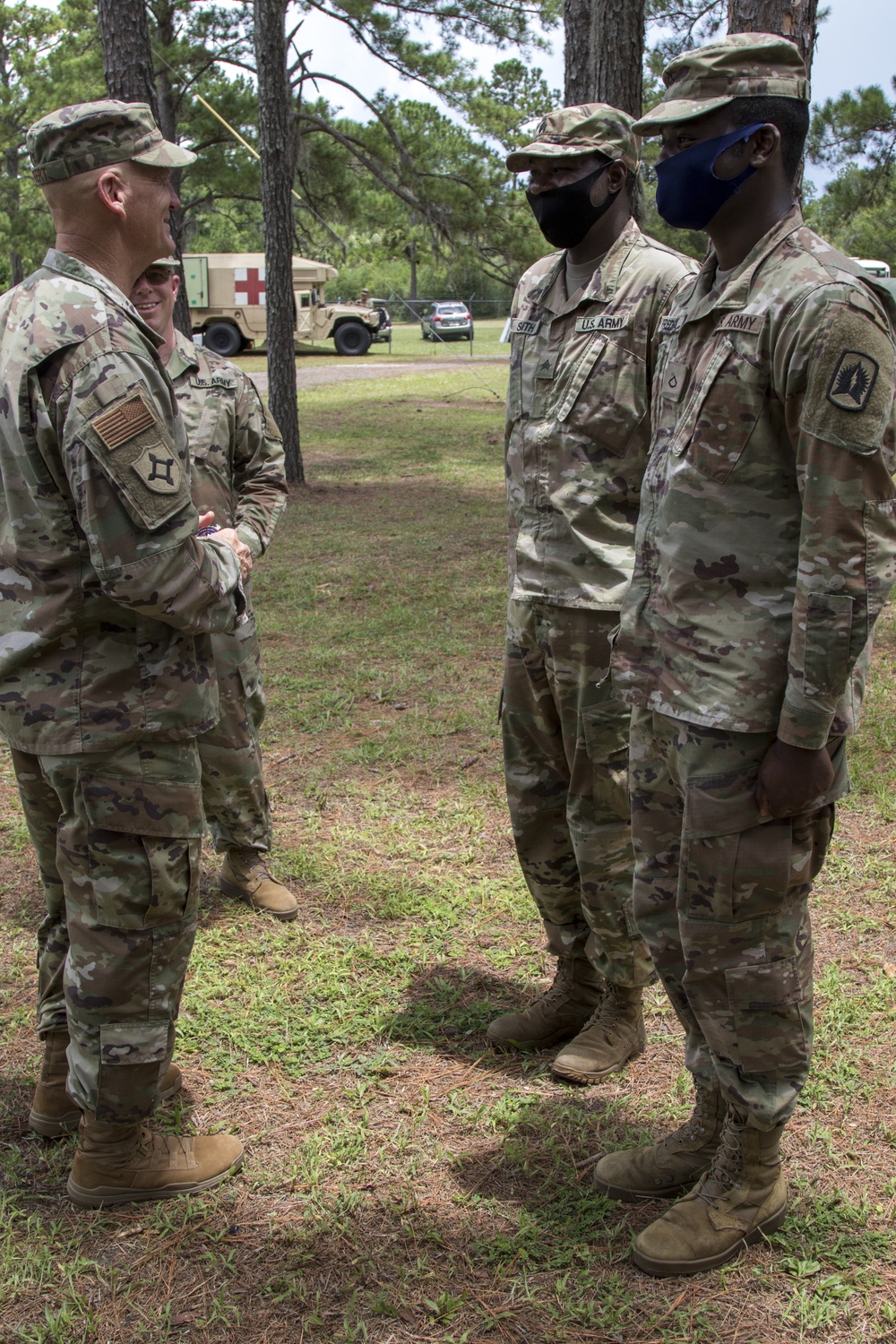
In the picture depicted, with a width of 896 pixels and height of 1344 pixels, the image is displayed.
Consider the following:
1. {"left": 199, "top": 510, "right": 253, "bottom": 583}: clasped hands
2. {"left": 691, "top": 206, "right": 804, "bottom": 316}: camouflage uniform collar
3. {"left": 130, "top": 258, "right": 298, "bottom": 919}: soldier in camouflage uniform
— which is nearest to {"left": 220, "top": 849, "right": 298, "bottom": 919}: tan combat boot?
{"left": 130, "top": 258, "right": 298, "bottom": 919}: soldier in camouflage uniform

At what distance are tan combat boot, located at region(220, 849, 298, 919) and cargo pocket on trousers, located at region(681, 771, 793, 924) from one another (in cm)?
A: 196

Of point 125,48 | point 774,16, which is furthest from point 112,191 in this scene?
point 125,48

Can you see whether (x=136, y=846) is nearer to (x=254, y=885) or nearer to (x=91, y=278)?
(x=91, y=278)

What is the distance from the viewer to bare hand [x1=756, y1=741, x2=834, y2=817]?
2.00m

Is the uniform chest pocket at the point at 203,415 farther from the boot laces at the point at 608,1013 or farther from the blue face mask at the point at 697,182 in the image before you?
the boot laces at the point at 608,1013

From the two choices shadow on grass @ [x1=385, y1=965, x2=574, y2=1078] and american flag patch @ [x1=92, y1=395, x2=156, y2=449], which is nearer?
american flag patch @ [x1=92, y1=395, x2=156, y2=449]

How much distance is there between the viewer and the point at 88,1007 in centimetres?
238

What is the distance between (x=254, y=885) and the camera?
384 centimetres

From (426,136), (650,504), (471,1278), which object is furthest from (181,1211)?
(426,136)

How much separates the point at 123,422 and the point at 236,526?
1565mm

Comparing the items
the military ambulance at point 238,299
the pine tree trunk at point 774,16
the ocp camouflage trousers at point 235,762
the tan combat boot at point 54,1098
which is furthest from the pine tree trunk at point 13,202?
the tan combat boot at point 54,1098

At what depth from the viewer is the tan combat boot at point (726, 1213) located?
225 centimetres

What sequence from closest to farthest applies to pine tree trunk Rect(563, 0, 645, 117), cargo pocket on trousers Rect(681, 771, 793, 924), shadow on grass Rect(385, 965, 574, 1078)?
cargo pocket on trousers Rect(681, 771, 793, 924) < shadow on grass Rect(385, 965, 574, 1078) < pine tree trunk Rect(563, 0, 645, 117)

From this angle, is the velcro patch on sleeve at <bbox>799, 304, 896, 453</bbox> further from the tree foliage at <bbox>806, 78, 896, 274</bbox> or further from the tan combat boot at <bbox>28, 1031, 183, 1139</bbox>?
the tree foliage at <bbox>806, 78, 896, 274</bbox>
